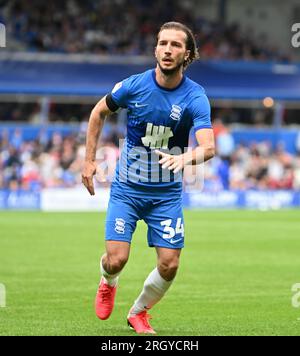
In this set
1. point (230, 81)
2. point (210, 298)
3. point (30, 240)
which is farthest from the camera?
point (230, 81)

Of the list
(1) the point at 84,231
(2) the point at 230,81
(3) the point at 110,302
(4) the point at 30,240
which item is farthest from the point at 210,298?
(2) the point at 230,81

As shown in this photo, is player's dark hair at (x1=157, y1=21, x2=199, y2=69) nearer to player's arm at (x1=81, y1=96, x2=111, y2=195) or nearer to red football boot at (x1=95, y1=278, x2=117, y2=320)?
player's arm at (x1=81, y1=96, x2=111, y2=195)

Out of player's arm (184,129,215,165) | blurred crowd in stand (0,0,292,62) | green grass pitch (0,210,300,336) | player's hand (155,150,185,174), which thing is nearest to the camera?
player's hand (155,150,185,174)

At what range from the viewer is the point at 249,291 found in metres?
13.7

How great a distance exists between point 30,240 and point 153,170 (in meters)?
11.7

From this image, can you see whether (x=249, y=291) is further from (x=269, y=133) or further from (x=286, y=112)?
(x=286, y=112)

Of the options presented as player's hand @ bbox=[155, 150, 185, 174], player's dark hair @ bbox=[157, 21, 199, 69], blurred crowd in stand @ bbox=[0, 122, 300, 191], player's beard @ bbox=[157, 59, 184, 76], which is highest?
player's dark hair @ bbox=[157, 21, 199, 69]

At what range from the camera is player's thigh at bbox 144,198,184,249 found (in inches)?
380

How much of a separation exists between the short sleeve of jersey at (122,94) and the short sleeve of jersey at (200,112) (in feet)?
2.15

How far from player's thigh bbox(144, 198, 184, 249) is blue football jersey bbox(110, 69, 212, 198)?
0.13 metres

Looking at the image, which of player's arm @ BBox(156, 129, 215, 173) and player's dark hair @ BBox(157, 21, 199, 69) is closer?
player's arm @ BBox(156, 129, 215, 173)

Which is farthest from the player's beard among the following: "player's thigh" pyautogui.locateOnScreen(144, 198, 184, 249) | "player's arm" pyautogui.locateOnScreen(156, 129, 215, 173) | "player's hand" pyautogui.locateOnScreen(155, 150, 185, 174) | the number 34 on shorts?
the number 34 on shorts

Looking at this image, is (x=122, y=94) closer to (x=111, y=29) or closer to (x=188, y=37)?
(x=188, y=37)

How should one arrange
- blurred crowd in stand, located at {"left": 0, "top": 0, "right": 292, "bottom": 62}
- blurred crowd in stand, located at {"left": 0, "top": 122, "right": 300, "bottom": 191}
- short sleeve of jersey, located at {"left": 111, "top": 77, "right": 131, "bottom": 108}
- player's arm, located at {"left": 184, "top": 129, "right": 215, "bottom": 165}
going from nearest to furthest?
player's arm, located at {"left": 184, "top": 129, "right": 215, "bottom": 165} < short sleeve of jersey, located at {"left": 111, "top": 77, "right": 131, "bottom": 108} < blurred crowd in stand, located at {"left": 0, "top": 122, "right": 300, "bottom": 191} < blurred crowd in stand, located at {"left": 0, "top": 0, "right": 292, "bottom": 62}
